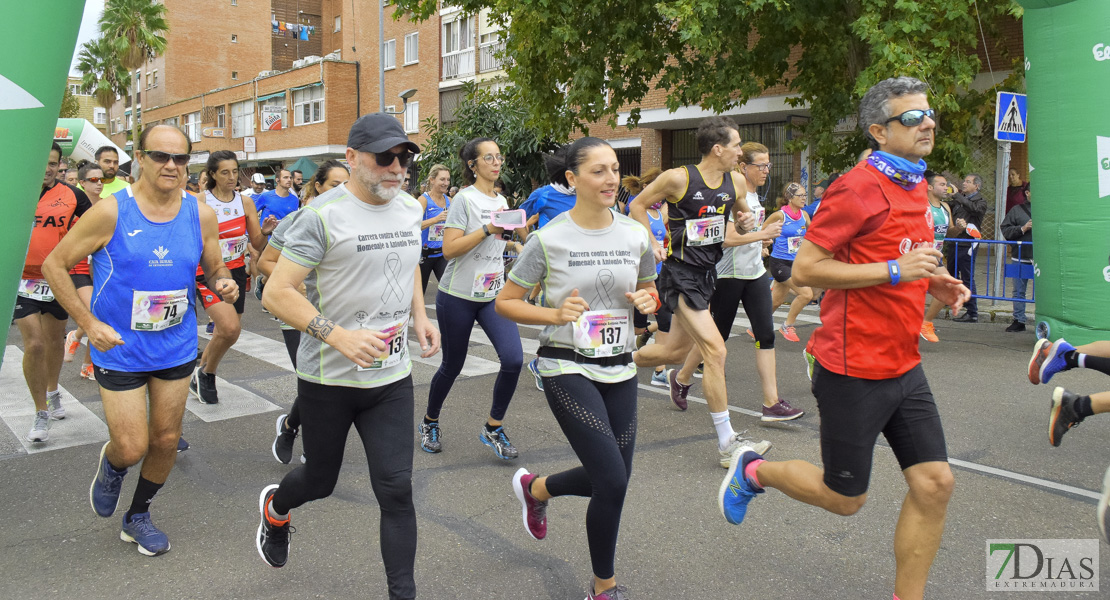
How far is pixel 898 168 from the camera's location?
3.00 meters

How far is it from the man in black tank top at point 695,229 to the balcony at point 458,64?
2877 centimetres

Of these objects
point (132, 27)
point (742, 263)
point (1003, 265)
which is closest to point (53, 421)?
point (742, 263)

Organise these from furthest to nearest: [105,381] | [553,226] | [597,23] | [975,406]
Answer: [597,23] → [975,406] → [105,381] → [553,226]

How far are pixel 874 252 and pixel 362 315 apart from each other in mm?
1876

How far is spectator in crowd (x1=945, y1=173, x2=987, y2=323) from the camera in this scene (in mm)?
12094

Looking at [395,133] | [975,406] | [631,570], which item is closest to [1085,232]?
[975,406]

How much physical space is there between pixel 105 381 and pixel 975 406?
19.5ft

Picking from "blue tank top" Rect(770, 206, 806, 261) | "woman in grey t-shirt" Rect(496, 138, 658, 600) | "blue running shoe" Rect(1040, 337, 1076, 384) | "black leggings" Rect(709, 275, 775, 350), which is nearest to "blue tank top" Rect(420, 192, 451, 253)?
"black leggings" Rect(709, 275, 775, 350)

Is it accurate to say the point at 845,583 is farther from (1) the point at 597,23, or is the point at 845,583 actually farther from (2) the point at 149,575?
(1) the point at 597,23

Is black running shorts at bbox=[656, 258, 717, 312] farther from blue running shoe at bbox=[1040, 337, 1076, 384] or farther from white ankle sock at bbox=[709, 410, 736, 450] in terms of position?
blue running shoe at bbox=[1040, 337, 1076, 384]

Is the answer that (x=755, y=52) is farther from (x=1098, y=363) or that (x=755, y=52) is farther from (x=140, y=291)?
(x=140, y=291)

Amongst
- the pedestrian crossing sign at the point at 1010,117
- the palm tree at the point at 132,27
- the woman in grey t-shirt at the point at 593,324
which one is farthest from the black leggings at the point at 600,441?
the palm tree at the point at 132,27

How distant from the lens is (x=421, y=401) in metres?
6.97

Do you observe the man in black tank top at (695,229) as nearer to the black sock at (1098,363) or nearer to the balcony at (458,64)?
the black sock at (1098,363)
